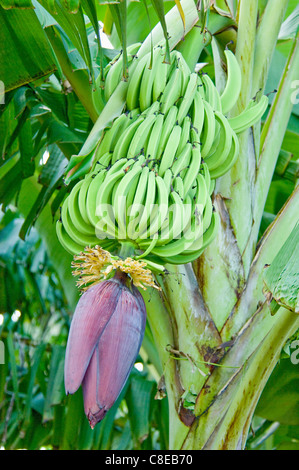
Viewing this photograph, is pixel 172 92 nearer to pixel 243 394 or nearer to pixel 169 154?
pixel 169 154

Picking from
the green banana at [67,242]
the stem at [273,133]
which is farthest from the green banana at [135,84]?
the stem at [273,133]

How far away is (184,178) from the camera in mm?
640

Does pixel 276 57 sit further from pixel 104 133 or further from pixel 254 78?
pixel 104 133

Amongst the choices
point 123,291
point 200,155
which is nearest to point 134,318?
point 123,291

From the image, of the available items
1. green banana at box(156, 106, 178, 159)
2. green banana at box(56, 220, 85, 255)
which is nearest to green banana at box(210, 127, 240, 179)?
green banana at box(156, 106, 178, 159)

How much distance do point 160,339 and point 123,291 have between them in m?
0.31

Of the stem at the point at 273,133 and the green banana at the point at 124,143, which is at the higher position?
the green banana at the point at 124,143

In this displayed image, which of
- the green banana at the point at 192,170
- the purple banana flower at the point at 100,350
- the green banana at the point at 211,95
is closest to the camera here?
the purple banana flower at the point at 100,350

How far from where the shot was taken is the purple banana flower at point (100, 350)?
0.51m

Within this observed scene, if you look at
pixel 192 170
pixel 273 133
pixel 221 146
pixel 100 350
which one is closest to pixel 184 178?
pixel 192 170

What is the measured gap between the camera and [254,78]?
0.92 metres

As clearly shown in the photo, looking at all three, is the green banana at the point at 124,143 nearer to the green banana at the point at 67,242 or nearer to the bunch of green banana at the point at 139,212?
the bunch of green banana at the point at 139,212

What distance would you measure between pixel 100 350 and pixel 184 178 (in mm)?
259

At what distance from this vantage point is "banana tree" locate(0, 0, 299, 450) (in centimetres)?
59
